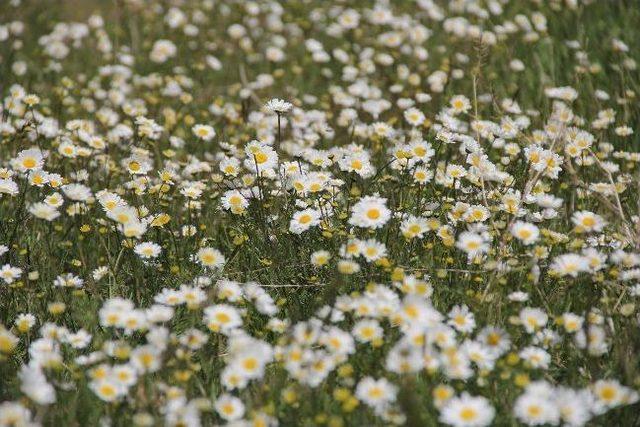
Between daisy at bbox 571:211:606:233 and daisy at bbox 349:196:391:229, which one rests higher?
daisy at bbox 571:211:606:233

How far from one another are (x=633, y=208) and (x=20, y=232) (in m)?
2.81

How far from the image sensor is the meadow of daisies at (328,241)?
224cm

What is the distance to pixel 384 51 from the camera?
234 inches

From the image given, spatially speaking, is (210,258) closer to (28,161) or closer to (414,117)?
(28,161)

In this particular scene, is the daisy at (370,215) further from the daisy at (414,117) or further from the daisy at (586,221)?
the daisy at (414,117)

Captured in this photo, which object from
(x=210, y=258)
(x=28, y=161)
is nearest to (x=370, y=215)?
(x=210, y=258)

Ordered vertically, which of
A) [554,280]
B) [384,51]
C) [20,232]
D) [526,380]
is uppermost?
[526,380]

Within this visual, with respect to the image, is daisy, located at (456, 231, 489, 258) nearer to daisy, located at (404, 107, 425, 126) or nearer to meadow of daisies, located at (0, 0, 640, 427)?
meadow of daisies, located at (0, 0, 640, 427)

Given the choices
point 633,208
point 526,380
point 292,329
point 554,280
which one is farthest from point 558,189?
point 292,329

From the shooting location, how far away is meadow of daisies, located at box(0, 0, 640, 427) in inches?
88.4

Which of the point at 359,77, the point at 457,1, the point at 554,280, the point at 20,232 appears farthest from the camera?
the point at 457,1

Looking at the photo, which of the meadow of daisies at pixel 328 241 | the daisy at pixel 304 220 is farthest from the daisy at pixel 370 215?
the daisy at pixel 304 220

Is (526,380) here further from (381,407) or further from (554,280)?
(554,280)

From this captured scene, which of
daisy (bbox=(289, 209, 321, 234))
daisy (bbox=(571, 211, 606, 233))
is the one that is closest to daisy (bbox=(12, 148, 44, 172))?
daisy (bbox=(289, 209, 321, 234))
